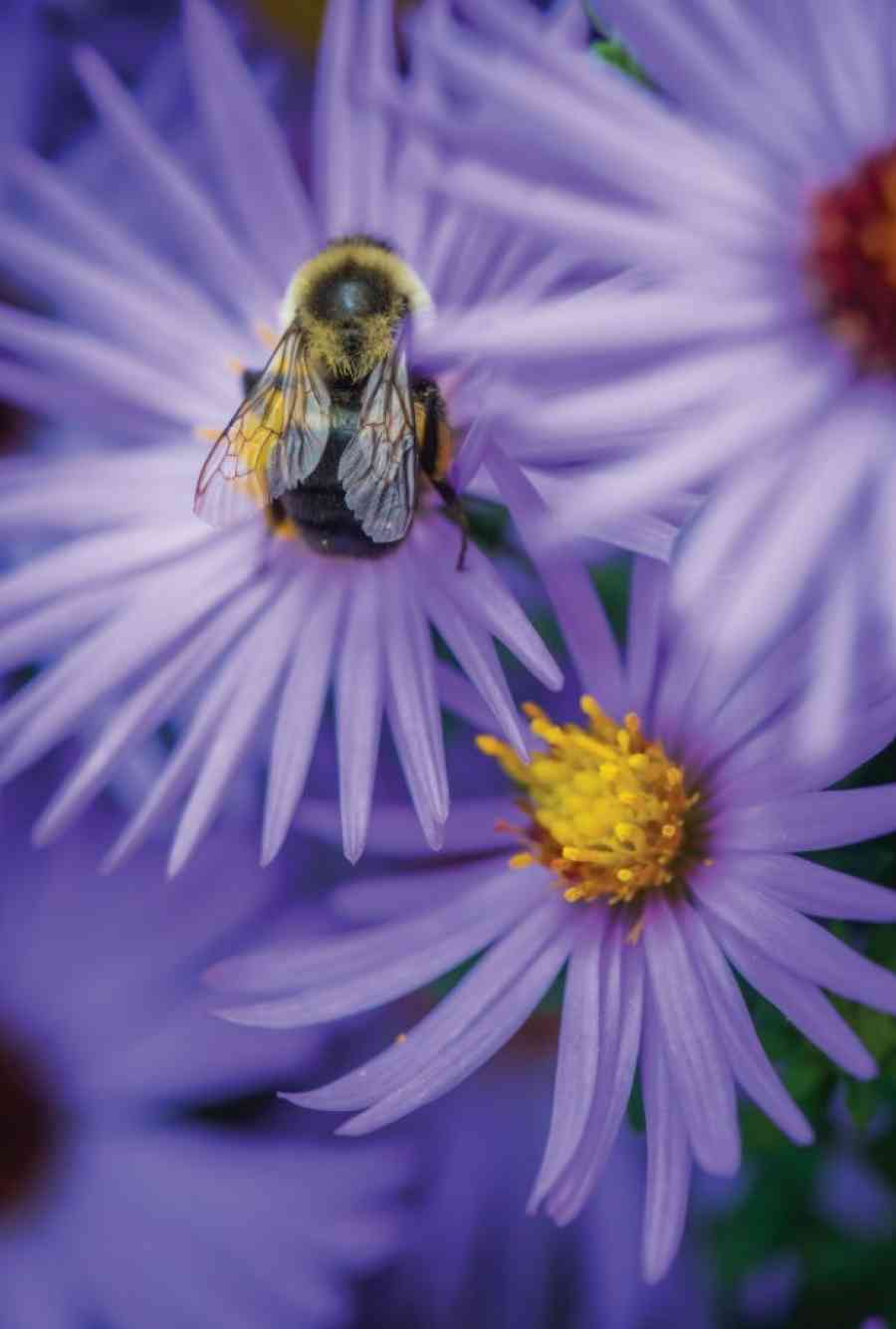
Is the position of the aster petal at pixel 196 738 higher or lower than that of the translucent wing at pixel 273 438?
lower

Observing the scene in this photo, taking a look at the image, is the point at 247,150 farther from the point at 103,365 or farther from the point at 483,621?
the point at 483,621

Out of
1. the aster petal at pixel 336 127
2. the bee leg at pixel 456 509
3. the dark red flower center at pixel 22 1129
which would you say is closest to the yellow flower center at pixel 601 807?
the bee leg at pixel 456 509

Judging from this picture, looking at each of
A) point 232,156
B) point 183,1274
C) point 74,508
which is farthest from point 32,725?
point 183,1274

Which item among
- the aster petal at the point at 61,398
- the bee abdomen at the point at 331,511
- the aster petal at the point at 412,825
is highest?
the aster petal at the point at 61,398

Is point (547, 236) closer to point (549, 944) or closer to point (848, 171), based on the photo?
point (848, 171)

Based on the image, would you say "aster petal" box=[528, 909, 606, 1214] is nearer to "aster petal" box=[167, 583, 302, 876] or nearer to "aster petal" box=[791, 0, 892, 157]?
"aster petal" box=[167, 583, 302, 876]

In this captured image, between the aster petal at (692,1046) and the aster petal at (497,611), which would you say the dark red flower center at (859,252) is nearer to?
the aster petal at (497,611)

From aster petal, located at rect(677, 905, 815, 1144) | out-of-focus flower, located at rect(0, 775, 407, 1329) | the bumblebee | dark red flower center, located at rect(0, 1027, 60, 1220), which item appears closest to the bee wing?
the bumblebee
